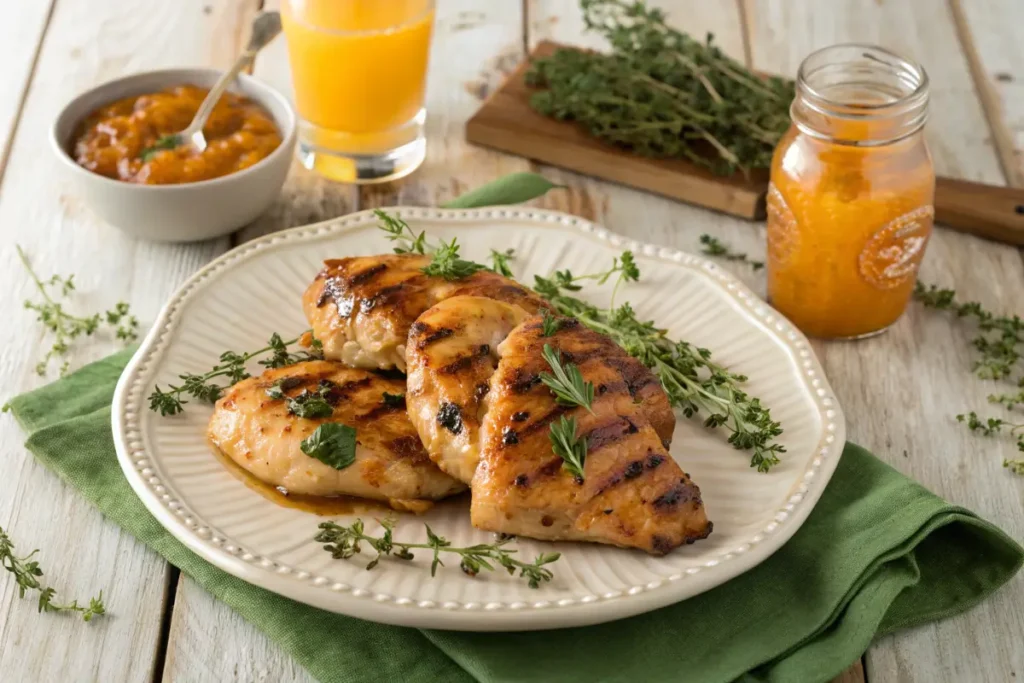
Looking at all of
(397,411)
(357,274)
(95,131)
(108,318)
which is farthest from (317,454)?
(95,131)

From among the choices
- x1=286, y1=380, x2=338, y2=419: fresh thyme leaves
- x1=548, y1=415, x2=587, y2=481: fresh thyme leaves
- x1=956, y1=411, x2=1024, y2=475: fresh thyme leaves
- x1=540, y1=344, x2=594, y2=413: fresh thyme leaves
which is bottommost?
x1=956, y1=411, x2=1024, y2=475: fresh thyme leaves

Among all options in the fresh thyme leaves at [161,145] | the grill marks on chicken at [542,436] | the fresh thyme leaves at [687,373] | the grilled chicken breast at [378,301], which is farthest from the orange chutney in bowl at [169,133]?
the grill marks on chicken at [542,436]

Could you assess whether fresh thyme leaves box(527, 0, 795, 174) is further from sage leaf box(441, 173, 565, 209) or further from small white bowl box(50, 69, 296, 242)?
small white bowl box(50, 69, 296, 242)

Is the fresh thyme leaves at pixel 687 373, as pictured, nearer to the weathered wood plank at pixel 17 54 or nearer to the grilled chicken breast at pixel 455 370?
the grilled chicken breast at pixel 455 370

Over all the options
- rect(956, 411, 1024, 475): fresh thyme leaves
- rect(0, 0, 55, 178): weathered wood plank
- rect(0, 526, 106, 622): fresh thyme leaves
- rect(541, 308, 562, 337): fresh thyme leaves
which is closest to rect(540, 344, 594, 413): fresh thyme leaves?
rect(541, 308, 562, 337): fresh thyme leaves

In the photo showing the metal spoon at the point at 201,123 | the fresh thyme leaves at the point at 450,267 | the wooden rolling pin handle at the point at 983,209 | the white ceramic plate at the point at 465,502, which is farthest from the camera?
the wooden rolling pin handle at the point at 983,209

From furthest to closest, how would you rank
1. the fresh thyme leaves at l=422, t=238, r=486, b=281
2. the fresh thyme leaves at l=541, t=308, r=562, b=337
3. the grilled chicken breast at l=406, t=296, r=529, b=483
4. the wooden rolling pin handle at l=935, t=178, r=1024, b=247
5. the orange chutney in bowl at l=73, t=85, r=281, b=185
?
the wooden rolling pin handle at l=935, t=178, r=1024, b=247, the orange chutney in bowl at l=73, t=85, r=281, b=185, the fresh thyme leaves at l=422, t=238, r=486, b=281, the fresh thyme leaves at l=541, t=308, r=562, b=337, the grilled chicken breast at l=406, t=296, r=529, b=483
